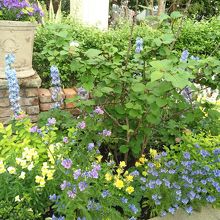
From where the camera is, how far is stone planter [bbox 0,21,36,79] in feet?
9.83

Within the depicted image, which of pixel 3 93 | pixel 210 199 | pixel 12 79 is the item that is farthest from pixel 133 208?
pixel 3 93

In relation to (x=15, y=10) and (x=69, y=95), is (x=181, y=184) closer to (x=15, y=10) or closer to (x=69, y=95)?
(x=69, y=95)

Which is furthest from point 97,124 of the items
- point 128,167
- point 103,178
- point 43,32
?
point 43,32

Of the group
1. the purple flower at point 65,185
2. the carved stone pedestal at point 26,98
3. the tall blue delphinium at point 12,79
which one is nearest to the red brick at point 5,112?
the carved stone pedestal at point 26,98

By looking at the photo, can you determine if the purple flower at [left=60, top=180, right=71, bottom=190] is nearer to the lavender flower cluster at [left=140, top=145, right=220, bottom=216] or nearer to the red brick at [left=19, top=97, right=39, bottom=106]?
the lavender flower cluster at [left=140, top=145, right=220, bottom=216]

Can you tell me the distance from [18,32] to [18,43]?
0.10m

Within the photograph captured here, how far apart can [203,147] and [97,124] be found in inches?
33.8

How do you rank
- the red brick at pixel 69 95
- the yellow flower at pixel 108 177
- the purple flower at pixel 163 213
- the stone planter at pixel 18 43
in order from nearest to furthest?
the yellow flower at pixel 108 177 < the purple flower at pixel 163 213 < the stone planter at pixel 18 43 < the red brick at pixel 69 95

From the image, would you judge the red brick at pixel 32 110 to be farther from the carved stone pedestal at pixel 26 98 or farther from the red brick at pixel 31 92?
the red brick at pixel 31 92

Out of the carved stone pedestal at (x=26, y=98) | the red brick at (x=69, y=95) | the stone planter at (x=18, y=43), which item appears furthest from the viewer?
the red brick at (x=69, y=95)

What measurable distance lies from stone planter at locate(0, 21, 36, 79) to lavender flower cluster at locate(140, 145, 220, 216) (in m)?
1.65

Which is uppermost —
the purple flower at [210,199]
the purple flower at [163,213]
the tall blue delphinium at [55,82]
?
the tall blue delphinium at [55,82]

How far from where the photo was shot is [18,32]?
3.04 m

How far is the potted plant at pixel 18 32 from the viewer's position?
118 inches
